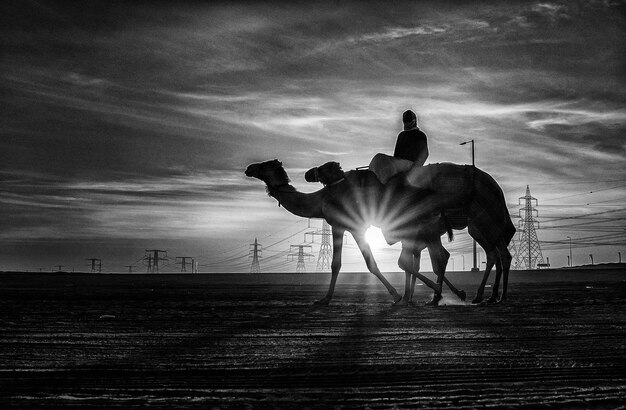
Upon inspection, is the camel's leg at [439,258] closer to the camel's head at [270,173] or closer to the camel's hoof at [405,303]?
the camel's hoof at [405,303]

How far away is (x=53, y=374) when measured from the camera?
452 cm

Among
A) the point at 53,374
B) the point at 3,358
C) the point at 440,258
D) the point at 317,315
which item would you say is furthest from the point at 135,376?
the point at 440,258

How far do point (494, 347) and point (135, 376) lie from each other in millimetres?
2747

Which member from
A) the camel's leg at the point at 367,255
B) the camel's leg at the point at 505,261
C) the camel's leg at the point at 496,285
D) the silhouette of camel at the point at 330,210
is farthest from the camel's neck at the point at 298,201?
the camel's leg at the point at 505,261

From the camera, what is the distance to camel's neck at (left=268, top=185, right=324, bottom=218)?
14.0 m

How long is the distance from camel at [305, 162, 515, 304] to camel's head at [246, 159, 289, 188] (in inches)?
24.2

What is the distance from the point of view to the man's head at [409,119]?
13.7 metres

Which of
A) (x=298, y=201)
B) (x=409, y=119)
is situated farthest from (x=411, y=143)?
(x=298, y=201)

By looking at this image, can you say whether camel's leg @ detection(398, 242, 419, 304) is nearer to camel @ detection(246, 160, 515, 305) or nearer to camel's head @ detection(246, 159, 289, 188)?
camel @ detection(246, 160, 515, 305)

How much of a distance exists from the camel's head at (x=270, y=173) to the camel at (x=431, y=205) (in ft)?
2.01

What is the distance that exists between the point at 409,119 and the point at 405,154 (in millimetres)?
636

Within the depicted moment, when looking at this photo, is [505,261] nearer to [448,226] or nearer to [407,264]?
[448,226]

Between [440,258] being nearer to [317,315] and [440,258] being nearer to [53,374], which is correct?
[317,315]

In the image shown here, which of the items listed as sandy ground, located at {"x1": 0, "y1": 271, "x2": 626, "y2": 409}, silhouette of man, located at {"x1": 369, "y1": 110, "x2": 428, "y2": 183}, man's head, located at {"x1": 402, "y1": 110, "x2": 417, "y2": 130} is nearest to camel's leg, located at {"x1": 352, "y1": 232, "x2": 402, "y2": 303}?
silhouette of man, located at {"x1": 369, "y1": 110, "x2": 428, "y2": 183}
